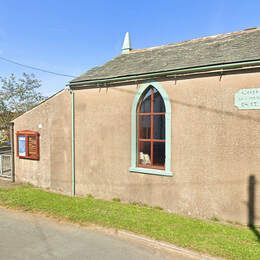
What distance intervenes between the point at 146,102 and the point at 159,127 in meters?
0.93

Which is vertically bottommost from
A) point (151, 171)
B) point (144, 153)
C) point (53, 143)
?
point (151, 171)

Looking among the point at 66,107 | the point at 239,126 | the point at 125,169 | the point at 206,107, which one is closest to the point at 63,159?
the point at 66,107

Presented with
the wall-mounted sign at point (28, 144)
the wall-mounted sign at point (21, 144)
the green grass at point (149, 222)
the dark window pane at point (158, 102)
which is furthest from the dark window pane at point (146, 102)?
the wall-mounted sign at point (21, 144)

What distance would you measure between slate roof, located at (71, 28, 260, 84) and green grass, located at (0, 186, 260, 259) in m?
4.18

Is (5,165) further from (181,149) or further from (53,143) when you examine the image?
(181,149)

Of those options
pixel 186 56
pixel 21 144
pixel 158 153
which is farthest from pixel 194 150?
pixel 21 144

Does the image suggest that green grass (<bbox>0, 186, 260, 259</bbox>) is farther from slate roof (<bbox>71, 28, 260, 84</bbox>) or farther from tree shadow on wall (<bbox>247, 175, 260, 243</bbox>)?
slate roof (<bbox>71, 28, 260, 84</bbox>)

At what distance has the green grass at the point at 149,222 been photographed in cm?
545

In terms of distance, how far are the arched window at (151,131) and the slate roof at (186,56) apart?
31.7 inches

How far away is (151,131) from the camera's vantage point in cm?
860

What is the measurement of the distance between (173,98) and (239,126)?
6.72 ft

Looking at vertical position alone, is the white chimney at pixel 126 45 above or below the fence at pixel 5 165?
above

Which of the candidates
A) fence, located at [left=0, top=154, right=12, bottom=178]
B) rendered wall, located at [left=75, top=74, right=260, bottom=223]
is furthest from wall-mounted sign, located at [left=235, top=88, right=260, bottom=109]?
fence, located at [left=0, top=154, right=12, bottom=178]

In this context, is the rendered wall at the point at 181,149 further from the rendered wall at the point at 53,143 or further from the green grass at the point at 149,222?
the green grass at the point at 149,222
